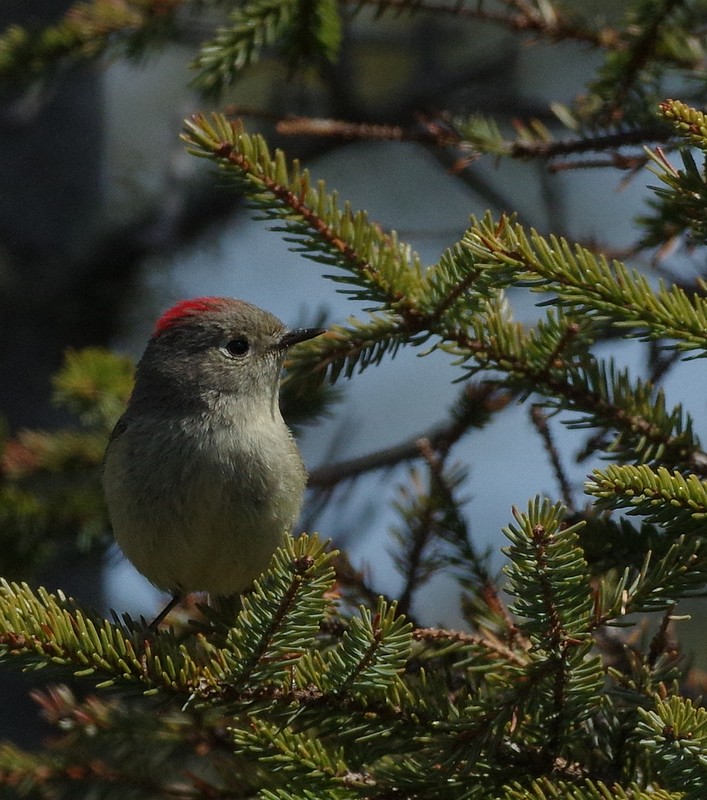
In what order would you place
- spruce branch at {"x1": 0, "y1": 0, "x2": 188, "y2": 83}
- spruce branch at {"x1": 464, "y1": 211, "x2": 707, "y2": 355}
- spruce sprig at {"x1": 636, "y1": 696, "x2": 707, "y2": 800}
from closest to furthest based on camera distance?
spruce sprig at {"x1": 636, "y1": 696, "x2": 707, "y2": 800}
spruce branch at {"x1": 464, "y1": 211, "x2": 707, "y2": 355}
spruce branch at {"x1": 0, "y1": 0, "x2": 188, "y2": 83}

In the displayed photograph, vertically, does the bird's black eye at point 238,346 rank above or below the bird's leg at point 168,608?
above

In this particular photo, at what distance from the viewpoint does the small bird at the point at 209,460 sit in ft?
10.00

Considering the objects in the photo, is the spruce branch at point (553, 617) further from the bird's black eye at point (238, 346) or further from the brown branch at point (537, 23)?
the bird's black eye at point (238, 346)

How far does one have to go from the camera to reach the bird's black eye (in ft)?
12.2

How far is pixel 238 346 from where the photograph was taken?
374 cm

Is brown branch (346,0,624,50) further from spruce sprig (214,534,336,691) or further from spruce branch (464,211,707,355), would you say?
spruce sprig (214,534,336,691)

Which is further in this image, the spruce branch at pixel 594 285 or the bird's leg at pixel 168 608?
the bird's leg at pixel 168 608

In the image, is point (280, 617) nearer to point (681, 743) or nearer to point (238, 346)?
point (681, 743)

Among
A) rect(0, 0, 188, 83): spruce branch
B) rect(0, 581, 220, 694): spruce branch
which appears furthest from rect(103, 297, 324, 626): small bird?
rect(0, 581, 220, 694): spruce branch

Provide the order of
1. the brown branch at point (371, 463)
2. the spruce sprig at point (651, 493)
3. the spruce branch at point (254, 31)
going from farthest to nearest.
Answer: the brown branch at point (371, 463)
the spruce branch at point (254, 31)
the spruce sprig at point (651, 493)

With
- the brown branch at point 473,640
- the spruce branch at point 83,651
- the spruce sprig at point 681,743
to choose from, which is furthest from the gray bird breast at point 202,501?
the spruce sprig at point 681,743

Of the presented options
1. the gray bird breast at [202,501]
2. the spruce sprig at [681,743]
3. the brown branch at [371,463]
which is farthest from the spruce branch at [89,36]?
the spruce sprig at [681,743]

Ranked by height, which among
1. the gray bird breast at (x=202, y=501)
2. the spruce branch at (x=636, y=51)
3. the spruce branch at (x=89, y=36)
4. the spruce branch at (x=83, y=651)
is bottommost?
the spruce branch at (x=83, y=651)

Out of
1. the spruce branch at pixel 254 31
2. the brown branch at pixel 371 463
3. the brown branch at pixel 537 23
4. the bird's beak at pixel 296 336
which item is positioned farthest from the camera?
the brown branch at pixel 371 463
